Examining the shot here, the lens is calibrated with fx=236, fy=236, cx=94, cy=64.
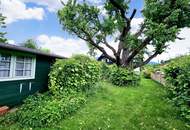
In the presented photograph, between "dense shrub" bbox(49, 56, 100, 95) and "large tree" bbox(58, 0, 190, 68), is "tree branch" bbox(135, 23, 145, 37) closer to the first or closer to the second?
"large tree" bbox(58, 0, 190, 68)

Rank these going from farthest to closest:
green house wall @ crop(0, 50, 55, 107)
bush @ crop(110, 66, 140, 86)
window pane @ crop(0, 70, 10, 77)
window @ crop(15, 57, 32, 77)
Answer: bush @ crop(110, 66, 140, 86), window @ crop(15, 57, 32, 77), green house wall @ crop(0, 50, 55, 107), window pane @ crop(0, 70, 10, 77)

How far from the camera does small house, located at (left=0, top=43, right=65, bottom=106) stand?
9875mm

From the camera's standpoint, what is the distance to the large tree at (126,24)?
73.0 ft

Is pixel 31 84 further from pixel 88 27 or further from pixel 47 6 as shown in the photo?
pixel 47 6

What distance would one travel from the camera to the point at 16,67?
11.0 meters

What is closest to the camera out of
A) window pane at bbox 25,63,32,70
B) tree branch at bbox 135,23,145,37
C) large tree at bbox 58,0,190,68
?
window pane at bbox 25,63,32,70

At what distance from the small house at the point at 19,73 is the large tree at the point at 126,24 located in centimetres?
1209

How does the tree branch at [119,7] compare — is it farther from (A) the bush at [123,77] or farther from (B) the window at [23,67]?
(B) the window at [23,67]

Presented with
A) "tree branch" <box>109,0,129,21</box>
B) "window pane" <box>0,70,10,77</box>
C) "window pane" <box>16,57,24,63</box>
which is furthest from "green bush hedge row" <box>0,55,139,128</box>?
"tree branch" <box>109,0,129,21</box>

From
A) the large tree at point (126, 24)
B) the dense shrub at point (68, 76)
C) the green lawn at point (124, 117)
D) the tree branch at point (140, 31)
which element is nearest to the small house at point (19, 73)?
the dense shrub at point (68, 76)

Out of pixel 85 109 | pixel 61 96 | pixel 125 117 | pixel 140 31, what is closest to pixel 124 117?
pixel 125 117

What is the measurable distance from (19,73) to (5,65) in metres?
1.28

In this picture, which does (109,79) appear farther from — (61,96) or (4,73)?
(4,73)

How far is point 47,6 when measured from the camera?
2989 centimetres
